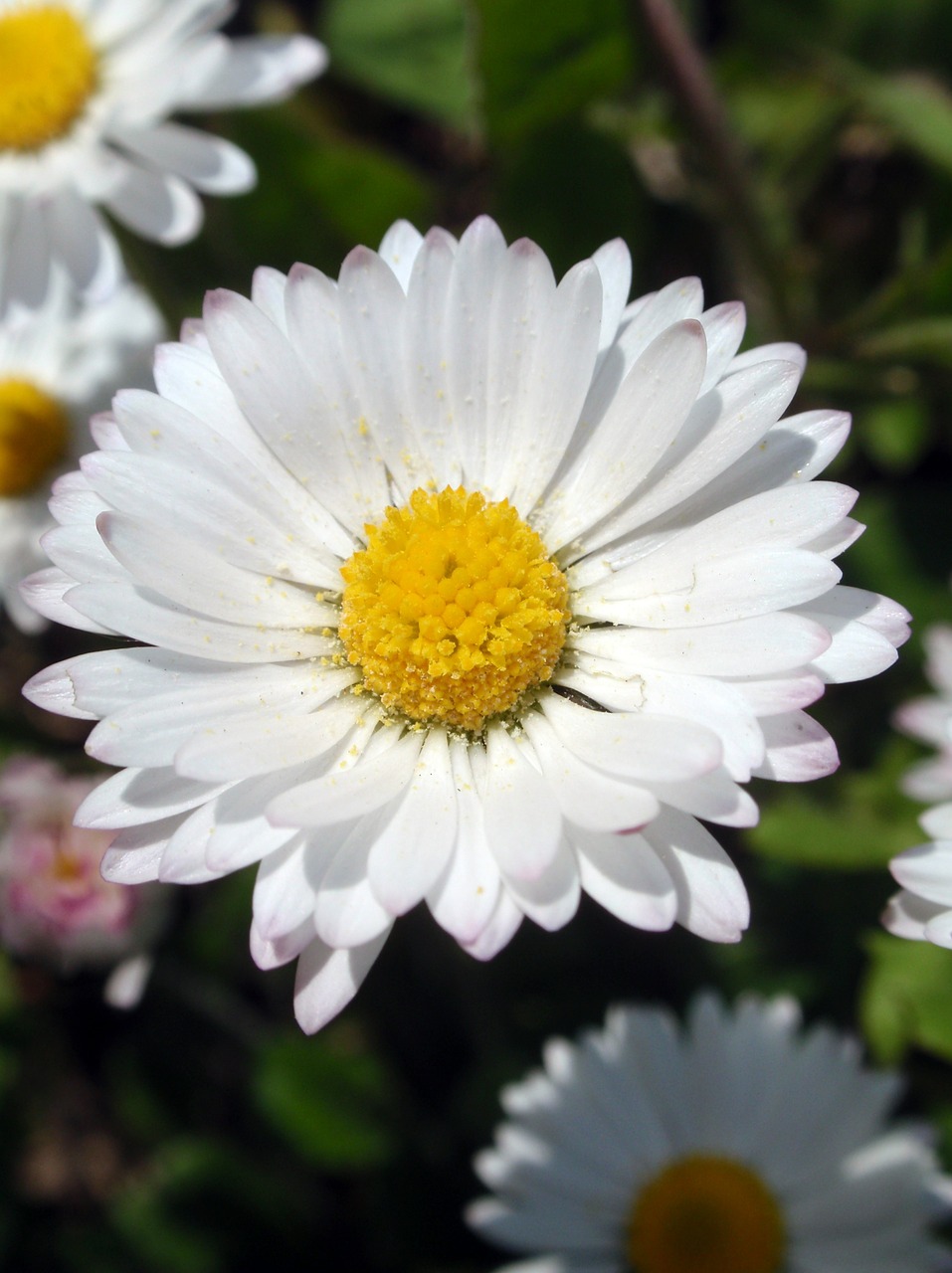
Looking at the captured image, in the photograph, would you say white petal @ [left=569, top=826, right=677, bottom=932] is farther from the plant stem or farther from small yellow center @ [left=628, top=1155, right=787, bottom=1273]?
the plant stem

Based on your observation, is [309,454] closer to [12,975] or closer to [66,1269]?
[12,975]

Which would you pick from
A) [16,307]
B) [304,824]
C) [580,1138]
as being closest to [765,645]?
[304,824]

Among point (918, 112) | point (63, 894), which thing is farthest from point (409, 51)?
point (63, 894)

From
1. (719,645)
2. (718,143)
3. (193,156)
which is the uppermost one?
(718,143)

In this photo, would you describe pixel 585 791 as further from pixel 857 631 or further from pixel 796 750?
pixel 857 631

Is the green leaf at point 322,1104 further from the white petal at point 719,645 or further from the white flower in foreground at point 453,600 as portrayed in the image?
the white petal at point 719,645

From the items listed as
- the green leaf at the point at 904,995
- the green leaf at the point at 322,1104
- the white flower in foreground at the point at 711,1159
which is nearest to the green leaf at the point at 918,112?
Result: the green leaf at the point at 904,995
